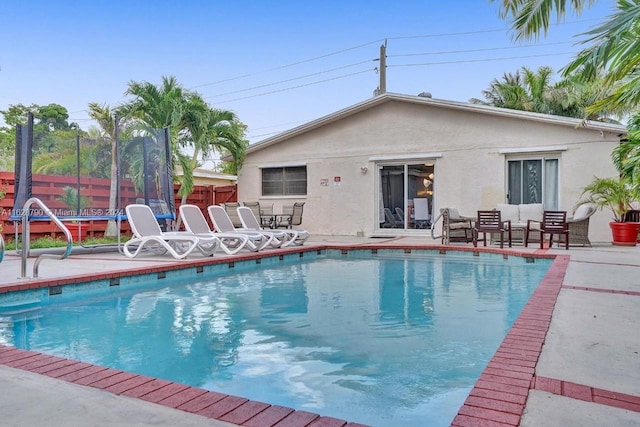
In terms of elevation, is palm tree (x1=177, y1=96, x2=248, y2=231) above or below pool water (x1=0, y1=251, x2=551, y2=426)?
above

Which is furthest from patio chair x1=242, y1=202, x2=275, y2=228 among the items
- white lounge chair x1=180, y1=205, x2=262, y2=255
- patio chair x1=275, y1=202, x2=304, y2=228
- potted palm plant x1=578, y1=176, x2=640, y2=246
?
potted palm plant x1=578, y1=176, x2=640, y2=246

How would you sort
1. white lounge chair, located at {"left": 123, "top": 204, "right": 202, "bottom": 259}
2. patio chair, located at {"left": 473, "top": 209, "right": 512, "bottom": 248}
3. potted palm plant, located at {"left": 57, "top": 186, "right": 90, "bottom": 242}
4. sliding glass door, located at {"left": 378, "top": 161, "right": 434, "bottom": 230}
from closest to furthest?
white lounge chair, located at {"left": 123, "top": 204, "right": 202, "bottom": 259} < potted palm plant, located at {"left": 57, "top": 186, "right": 90, "bottom": 242} < patio chair, located at {"left": 473, "top": 209, "right": 512, "bottom": 248} < sliding glass door, located at {"left": 378, "top": 161, "right": 434, "bottom": 230}

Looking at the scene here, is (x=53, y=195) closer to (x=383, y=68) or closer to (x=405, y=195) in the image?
(x=405, y=195)

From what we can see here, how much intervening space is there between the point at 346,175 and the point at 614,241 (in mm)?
7355

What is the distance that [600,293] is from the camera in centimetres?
487

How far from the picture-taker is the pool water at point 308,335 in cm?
303

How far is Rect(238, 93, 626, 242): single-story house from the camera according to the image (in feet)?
39.2

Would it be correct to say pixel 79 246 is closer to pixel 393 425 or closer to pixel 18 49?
pixel 393 425

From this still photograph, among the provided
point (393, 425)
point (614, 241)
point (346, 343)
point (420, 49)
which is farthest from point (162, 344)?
point (420, 49)

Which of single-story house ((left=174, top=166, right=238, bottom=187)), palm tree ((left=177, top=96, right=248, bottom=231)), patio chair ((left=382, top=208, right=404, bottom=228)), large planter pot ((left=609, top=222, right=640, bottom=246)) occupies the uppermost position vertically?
palm tree ((left=177, top=96, right=248, bottom=231))

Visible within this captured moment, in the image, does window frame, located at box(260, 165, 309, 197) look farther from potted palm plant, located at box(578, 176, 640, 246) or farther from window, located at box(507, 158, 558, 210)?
potted palm plant, located at box(578, 176, 640, 246)

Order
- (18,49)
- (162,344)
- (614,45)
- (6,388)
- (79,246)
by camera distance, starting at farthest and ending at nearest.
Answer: (18,49)
(79,246)
(614,45)
(162,344)
(6,388)

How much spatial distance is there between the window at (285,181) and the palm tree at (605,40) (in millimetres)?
8323

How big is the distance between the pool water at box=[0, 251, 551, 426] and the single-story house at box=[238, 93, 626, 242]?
5.53 metres
